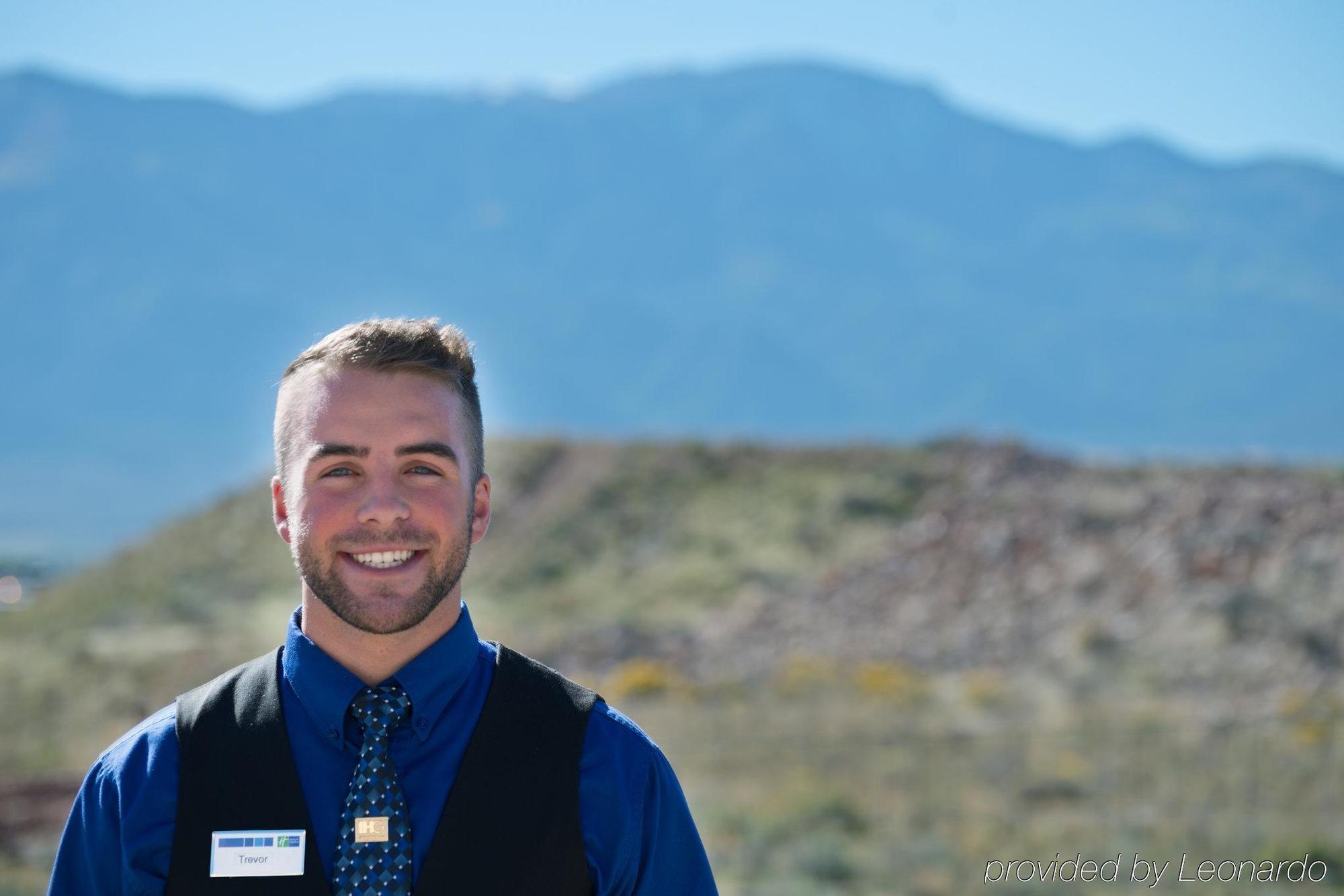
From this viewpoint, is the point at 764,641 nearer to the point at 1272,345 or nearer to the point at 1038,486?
the point at 1038,486

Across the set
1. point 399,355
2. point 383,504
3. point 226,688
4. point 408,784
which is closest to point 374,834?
point 408,784

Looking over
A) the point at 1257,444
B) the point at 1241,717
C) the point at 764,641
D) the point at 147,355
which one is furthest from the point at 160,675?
the point at 147,355

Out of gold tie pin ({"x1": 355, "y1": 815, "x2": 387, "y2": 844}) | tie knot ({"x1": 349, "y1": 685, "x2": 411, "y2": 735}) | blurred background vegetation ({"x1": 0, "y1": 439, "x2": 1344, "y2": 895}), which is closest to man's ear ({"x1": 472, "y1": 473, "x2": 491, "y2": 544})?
tie knot ({"x1": 349, "y1": 685, "x2": 411, "y2": 735})

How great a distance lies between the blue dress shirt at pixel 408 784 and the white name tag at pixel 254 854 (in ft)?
0.17

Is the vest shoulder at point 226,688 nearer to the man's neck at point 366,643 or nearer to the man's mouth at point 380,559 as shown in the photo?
the man's neck at point 366,643

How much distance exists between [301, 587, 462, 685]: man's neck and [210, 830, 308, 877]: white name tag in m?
0.30

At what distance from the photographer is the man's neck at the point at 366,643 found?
2.58m

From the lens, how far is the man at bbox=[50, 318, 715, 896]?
7.93ft

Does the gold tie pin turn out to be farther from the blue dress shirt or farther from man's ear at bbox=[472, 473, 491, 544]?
man's ear at bbox=[472, 473, 491, 544]

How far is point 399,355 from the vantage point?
2564 millimetres

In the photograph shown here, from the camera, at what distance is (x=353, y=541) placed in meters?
2.56

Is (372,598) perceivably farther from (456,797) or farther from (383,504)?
(456,797)

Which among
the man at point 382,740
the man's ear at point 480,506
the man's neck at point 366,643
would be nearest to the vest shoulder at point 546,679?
the man at point 382,740

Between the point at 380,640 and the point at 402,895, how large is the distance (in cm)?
42
